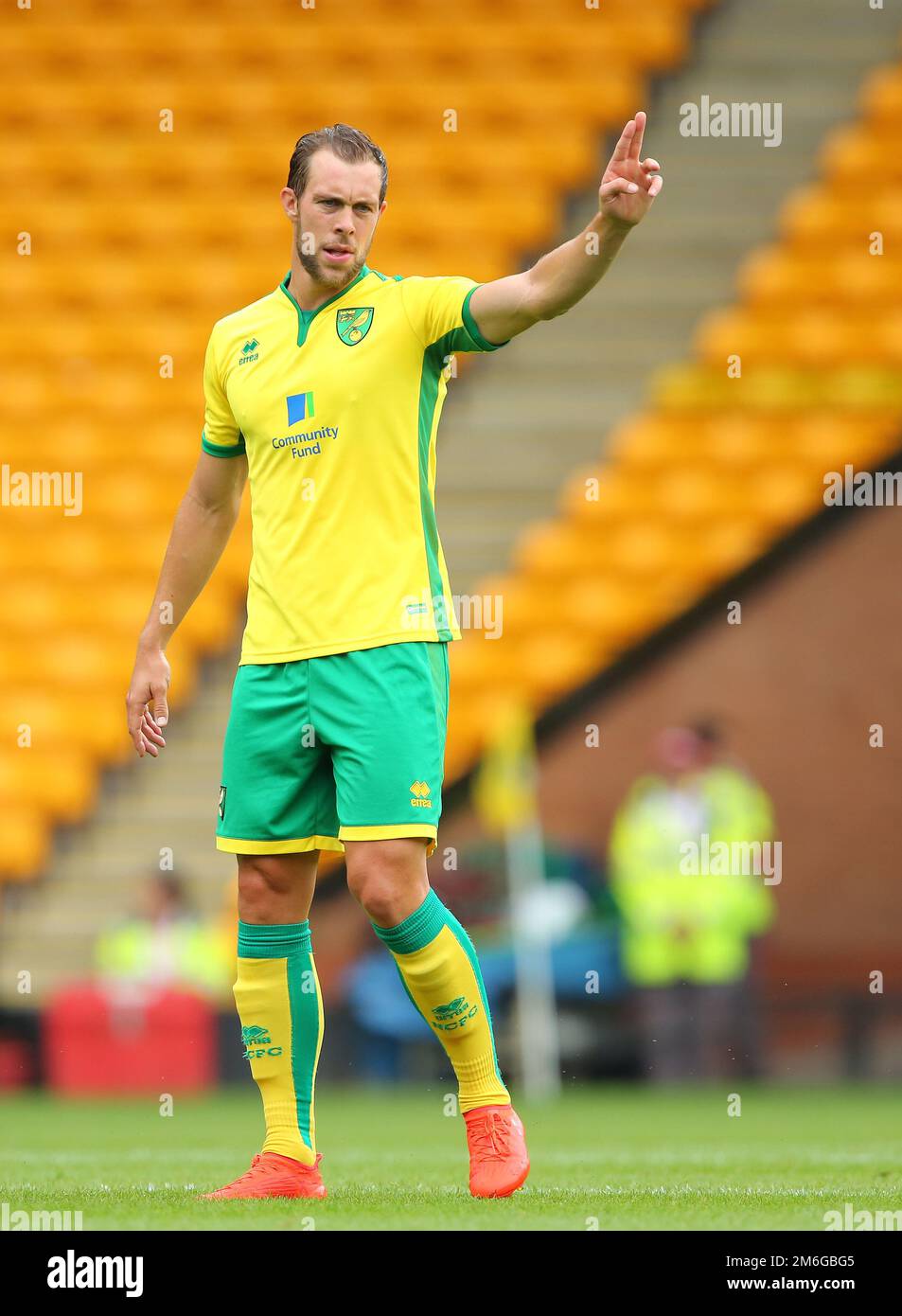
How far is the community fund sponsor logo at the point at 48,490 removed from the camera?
1085 centimetres

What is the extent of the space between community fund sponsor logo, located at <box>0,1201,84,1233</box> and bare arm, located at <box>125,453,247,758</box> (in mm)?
945

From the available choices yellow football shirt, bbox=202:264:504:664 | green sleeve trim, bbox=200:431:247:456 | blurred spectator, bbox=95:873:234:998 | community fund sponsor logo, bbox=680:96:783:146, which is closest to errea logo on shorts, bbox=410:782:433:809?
yellow football shirt, bbox=202:264:504:664

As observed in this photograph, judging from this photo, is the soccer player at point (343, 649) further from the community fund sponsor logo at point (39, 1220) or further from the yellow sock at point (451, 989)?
the community fund sponsor logo at point (39, 1220)

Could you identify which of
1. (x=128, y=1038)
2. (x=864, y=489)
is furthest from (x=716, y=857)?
(x=128, y=1038)

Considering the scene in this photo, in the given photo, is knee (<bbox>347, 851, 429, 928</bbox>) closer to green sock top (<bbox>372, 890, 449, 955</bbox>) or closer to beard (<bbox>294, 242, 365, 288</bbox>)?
green sock top (<bbox>372, 890, 449, 955</bbox>)

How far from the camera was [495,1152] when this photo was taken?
150 inches

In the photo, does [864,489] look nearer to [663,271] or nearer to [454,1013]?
[663,271]

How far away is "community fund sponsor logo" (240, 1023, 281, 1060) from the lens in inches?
156

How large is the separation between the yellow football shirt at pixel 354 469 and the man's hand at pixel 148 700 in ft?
0.86

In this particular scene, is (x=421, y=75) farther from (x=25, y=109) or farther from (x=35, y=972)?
(x=35, y=972)

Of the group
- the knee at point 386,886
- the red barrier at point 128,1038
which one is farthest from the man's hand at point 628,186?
the red barrier at point 128,1038

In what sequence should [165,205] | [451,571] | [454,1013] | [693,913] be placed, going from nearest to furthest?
[454,1013], [693,913], [451,571], [165,205]
